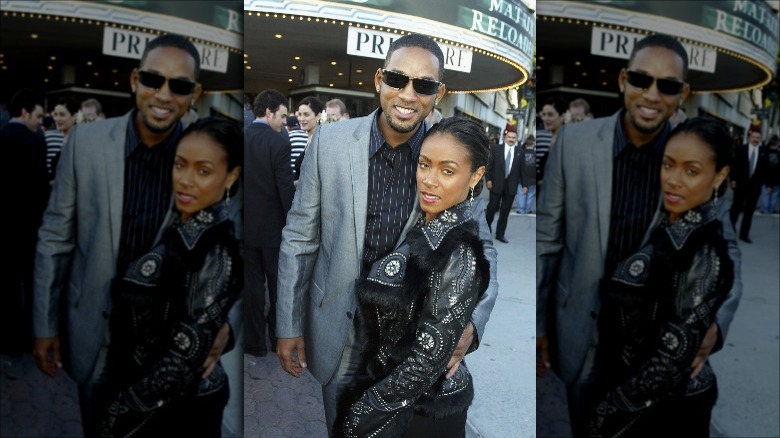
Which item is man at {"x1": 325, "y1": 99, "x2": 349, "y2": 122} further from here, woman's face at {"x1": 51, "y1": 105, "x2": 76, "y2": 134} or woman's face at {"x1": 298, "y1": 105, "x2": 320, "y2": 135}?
woman's face at {"x1": 51, "y1": 105, "x2": 76, "y2": 134}

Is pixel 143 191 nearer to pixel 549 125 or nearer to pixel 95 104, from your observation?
pixel 95 104

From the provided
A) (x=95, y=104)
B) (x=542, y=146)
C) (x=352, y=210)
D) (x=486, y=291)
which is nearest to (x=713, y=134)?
(x=542, y=146)

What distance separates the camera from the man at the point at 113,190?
162cm

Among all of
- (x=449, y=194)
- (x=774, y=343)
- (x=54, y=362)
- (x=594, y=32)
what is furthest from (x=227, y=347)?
(x=774, y=343)

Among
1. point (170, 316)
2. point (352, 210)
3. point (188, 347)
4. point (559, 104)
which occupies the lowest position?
point (188, 347)

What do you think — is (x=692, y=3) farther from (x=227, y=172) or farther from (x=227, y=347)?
(x=227, y=347)

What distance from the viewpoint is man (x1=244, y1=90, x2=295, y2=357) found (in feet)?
5.18

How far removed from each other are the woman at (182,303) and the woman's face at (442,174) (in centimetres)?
56

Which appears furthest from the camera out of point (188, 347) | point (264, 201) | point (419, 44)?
point (188, 347)

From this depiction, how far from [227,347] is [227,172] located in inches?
21.5

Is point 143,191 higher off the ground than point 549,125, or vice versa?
point 549,125

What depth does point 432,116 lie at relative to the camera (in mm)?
Result: 1453

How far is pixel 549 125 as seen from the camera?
1635mm

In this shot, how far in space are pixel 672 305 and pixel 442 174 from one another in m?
0.74
